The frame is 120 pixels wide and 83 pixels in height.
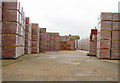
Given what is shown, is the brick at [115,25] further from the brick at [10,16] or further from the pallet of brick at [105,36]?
the brick at [10,16]

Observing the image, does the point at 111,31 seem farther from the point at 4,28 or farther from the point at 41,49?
the point at 41,49

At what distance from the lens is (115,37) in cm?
662

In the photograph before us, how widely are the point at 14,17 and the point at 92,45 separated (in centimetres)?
682

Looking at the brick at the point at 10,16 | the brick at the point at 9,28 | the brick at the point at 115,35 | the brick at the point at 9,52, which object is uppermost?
the brick at the point at 10,16

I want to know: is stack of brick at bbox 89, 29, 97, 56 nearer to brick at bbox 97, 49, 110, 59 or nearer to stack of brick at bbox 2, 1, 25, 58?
brick at bbox 97, 49, 110, 59

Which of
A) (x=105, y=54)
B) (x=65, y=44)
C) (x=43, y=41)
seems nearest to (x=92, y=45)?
(x=105, y=54)

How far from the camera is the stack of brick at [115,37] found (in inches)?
258

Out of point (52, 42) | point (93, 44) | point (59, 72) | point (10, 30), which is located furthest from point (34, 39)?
point (59, 72)

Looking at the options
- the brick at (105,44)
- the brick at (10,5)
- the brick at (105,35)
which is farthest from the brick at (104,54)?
the brick at (10,5)

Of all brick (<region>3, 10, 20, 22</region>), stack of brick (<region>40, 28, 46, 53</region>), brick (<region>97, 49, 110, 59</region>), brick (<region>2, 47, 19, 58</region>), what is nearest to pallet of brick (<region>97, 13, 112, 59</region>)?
brick (<region>97, 49, 110, 59</region>)

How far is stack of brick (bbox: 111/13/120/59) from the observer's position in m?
6.56

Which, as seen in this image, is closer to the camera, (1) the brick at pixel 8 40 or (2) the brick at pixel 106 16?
(1) the brick at pixel 8 40

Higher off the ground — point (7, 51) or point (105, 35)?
point (105, 35)

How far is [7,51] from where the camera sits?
18.8 ft
